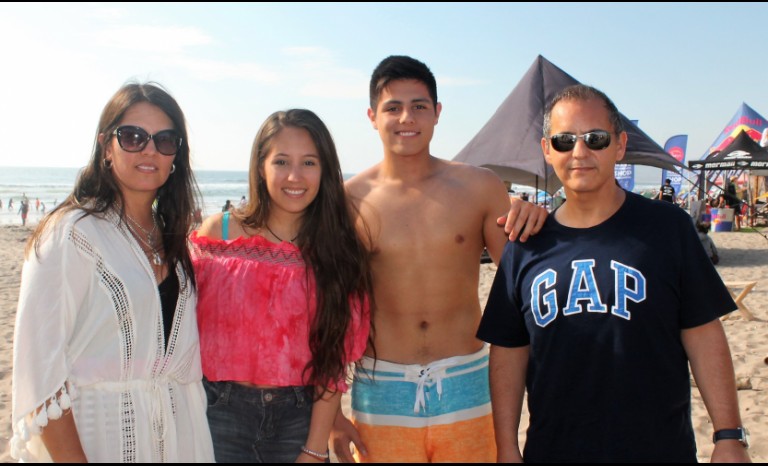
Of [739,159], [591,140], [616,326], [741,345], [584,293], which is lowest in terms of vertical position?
[741,345]

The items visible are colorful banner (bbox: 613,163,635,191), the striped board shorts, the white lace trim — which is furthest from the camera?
colorful banner (bbox: 613,163,635,191)

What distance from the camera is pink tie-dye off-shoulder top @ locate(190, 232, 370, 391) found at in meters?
2.24

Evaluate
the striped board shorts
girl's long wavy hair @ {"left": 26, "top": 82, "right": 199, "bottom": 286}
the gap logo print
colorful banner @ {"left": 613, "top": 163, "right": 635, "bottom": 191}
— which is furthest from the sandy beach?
colorful banner @ {"left": 613, "top": 163, "right": 635, "bottom": 191}

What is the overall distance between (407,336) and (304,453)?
2.68 ft

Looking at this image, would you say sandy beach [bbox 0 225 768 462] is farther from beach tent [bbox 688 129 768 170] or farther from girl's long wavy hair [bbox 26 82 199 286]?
girl's long wavy hair [bbox 26 82 199 286]

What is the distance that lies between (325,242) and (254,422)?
0.74 meters

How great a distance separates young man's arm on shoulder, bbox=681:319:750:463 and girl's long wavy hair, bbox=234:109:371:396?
1.23 m

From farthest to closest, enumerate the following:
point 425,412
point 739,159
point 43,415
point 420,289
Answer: point 739,159 < point 420,289 < point 425,412 < point 43,415

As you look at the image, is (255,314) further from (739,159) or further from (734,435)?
(739,159)

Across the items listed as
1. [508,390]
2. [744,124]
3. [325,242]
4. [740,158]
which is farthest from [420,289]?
[744,124]

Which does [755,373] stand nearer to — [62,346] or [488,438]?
[488,438]

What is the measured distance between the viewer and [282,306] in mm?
2266

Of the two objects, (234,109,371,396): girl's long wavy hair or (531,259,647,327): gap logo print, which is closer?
(531,259,647,327): gap logo print

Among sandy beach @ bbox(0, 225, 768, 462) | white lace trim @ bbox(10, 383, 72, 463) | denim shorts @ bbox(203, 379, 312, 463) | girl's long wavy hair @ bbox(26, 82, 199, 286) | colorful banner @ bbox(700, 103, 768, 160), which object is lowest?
sandy beach @ bbox(0, 225, 768, 462)
